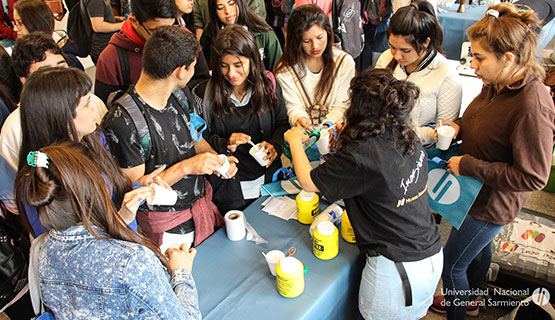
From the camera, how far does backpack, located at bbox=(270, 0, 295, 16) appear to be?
3.82 m

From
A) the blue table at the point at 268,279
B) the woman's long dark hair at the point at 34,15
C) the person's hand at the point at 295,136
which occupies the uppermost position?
the woman's long dark hair at the point at 34,15

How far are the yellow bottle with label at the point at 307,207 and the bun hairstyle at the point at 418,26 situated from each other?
3.14 feet

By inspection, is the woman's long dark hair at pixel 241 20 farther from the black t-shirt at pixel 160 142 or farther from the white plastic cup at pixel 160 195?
the white plastic cup at pixel 160 195

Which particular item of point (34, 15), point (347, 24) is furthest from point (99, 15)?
point (347, 24)

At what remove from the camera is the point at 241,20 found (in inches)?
110

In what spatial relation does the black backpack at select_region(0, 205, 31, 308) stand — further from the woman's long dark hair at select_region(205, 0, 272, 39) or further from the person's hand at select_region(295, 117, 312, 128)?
the woman's long dark hair at select_region(205, 0, 272, 39)

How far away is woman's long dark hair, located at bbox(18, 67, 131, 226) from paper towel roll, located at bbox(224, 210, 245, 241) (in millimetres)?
511

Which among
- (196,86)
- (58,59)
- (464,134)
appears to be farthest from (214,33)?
(464,134)

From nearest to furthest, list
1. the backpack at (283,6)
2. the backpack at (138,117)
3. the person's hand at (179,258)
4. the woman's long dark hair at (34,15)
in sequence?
1. the person's hand at (179,258)
2. the backpack at (138,117)
3. the woman's long dark hair at (34,15)
4. the backpack at (283,6)

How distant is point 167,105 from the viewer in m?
1.71

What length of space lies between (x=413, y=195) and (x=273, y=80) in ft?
3.55

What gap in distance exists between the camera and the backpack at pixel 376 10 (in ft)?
13.7

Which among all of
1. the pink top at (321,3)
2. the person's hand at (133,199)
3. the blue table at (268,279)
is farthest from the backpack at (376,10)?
the person's hand at (133,199)

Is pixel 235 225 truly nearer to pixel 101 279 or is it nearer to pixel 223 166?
pixel 223 166
